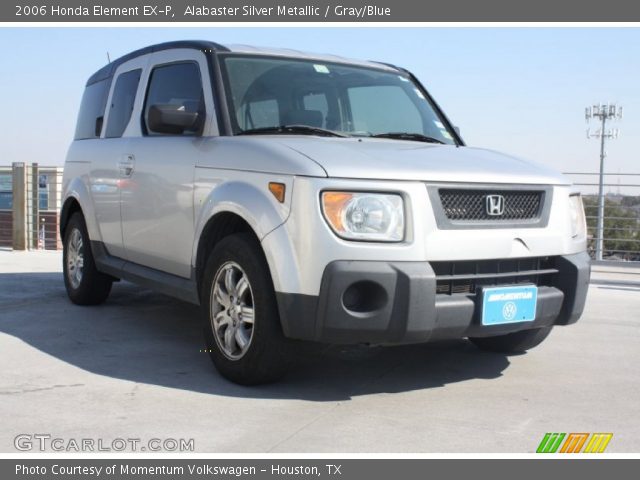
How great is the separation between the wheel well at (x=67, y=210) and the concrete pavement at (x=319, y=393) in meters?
1.06

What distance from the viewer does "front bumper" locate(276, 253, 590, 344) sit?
12.9ft

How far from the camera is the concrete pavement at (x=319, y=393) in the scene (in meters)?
3.70

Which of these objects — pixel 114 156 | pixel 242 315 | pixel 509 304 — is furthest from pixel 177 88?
pixel 509 304

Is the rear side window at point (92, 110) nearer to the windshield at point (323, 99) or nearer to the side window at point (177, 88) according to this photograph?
the side window at point (177, 88)

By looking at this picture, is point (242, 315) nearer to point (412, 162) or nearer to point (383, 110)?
point (412, 162)

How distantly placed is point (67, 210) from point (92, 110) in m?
0.91

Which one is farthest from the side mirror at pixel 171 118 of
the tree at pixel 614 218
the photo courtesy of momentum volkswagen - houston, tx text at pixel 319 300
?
the tree at pixel 614 218

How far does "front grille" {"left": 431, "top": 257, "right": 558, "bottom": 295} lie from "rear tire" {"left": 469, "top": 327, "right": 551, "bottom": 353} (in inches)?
31.7

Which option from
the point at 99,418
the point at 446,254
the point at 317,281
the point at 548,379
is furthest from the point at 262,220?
the point at 548,379

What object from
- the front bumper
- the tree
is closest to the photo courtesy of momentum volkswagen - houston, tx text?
Result: the front bumper
